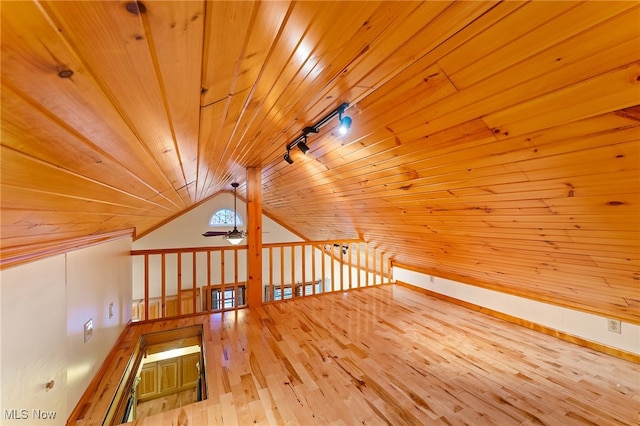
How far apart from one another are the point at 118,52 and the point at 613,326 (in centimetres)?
401

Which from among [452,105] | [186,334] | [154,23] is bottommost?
[186,334]

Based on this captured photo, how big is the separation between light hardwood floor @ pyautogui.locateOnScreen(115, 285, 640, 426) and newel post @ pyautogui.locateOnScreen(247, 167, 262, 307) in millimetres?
354

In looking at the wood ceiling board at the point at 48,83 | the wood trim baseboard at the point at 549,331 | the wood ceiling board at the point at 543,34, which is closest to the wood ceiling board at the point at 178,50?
the wood ceiling board at the point at 48,83

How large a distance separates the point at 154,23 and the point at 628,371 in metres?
3.81

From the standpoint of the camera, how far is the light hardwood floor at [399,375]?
1675 mm

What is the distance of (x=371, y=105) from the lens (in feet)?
5.05

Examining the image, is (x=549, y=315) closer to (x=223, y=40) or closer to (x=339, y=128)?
(x=339, y=128)

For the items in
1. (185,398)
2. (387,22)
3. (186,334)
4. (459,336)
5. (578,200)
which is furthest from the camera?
(185,398)

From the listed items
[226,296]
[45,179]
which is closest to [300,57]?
[45,179]

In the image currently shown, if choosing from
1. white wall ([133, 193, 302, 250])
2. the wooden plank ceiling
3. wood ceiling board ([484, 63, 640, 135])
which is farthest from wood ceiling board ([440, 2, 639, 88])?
white wall ([133, 193, 302, 250])

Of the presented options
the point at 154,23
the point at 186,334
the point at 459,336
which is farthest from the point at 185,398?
the point at 154,23

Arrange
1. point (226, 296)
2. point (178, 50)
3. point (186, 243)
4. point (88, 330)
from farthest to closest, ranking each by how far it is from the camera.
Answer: point (226, 296) → point (186, 243) → point (88, 330) → point (178, 50)

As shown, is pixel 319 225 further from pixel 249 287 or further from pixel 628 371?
pixel 628 371

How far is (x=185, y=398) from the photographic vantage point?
13.0 feet
